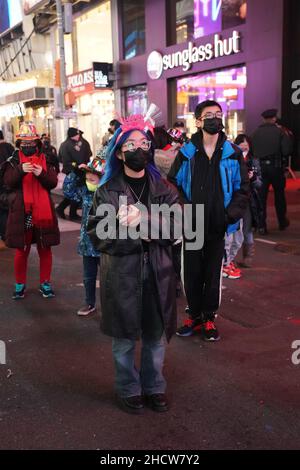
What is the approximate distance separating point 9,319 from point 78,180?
155cm

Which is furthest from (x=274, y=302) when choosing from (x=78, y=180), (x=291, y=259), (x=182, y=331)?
(x=78, y=180)

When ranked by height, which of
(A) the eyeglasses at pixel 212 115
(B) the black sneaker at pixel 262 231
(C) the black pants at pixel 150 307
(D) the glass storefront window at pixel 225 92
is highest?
(D) the glass storefront window at pixel 225 92

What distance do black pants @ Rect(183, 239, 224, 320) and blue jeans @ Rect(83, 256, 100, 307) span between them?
104cm

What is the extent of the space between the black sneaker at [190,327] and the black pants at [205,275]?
148 millimetres

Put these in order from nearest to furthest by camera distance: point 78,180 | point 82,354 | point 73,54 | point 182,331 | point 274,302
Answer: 1. point 82,354
2. point 182,331
3. point 78,180
4. point 274,302
5. point 73,54

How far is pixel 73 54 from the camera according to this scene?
2395 cm

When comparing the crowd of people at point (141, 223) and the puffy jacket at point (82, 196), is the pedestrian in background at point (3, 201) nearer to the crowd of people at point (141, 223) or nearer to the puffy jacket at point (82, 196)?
the crowd of people at point (141, 223)

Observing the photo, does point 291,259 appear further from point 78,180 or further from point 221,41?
point 221,41

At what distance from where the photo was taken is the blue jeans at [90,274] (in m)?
4.98

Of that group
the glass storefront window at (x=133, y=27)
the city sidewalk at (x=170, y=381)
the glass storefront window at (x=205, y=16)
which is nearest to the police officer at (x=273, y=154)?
the city sidewalk at (x=170, y=381)

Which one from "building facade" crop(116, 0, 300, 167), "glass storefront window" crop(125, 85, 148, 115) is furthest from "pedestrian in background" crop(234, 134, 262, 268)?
"glass storefront window" crop(125, 85, 148, 115)

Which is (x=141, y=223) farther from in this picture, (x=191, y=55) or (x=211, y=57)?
(x=191, y=55)

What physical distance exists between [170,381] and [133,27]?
18561 millimetres

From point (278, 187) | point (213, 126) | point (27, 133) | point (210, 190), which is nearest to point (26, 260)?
point (27, 133)
